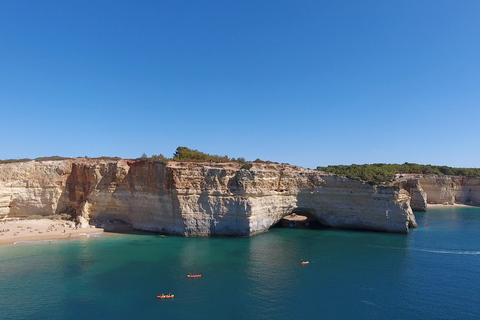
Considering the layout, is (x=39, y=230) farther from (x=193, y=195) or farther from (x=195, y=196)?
(x=195, y=196)

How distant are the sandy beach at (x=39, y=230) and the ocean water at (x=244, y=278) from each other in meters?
2.22

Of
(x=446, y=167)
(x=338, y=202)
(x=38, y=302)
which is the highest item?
(x=446, y=167)

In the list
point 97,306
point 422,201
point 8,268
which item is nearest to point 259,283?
point 97,306

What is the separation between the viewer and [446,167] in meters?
71.5

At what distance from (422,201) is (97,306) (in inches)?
2355

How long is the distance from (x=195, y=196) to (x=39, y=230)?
19315 millimetres

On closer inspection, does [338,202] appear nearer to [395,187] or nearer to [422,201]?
[395,187]

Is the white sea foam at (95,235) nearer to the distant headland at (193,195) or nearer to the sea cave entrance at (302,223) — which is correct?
the distant headland at (193,195)

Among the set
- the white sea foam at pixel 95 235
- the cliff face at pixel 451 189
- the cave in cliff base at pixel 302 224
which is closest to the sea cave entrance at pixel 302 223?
the cave in cliff base at pixel 302 224

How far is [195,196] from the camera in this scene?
32.8 metres

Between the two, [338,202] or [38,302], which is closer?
[38,302]

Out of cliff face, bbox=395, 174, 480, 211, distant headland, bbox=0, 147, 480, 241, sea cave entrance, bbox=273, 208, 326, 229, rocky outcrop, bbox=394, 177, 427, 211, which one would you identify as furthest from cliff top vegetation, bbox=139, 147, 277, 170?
cliff face, bbox=395, 174, 480, 211

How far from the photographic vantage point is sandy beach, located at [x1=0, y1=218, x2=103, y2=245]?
30.8m

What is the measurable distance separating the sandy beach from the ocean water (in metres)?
2.22
